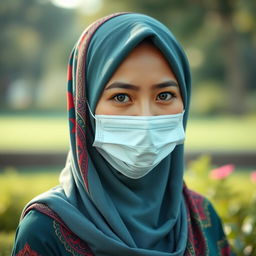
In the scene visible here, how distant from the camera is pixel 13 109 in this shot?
107ft

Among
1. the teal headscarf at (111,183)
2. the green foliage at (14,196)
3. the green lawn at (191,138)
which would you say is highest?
the teal headscarf at (111,183)

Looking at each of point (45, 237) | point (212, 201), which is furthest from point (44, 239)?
point (212, 201)

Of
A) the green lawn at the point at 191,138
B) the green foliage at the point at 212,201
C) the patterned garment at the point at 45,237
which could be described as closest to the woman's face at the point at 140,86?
the patterned garment at the point at 45,237

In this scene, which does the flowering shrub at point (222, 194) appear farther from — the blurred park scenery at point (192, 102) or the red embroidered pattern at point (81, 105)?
the red embroidered pattern at point (81, 105)

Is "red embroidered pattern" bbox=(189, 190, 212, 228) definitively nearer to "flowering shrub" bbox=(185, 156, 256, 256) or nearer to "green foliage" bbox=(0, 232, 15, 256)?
"flowering shrub" bbox=(185, 156, 256, 256)

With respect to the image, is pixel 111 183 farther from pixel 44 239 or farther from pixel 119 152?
Answer: pixel 44 239

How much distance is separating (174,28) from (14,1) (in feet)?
47.4

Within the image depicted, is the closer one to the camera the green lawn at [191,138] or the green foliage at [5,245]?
the green foliage at [5,245]

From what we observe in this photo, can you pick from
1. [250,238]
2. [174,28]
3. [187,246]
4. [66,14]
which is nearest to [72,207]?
[187,246]

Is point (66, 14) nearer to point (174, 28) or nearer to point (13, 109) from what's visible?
point (13, 109)

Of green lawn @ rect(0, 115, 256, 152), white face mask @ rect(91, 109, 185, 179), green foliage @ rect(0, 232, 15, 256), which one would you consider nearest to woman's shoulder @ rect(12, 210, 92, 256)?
white face mask @ rect(91, 109, 185, 179)

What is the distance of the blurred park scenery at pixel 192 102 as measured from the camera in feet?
11.1

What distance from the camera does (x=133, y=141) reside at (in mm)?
1654

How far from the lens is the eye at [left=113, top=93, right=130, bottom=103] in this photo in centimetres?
162
